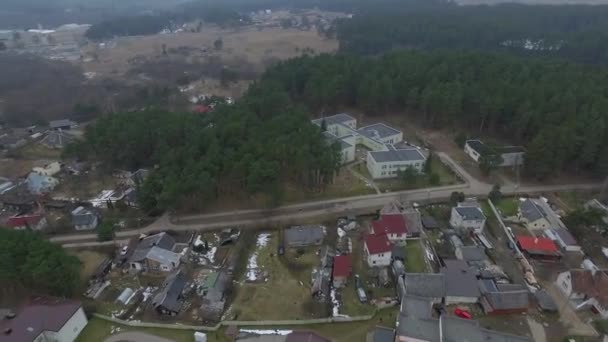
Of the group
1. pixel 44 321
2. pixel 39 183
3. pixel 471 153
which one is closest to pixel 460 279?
pixel 471 153

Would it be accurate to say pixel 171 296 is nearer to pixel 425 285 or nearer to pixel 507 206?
pixel 425 285

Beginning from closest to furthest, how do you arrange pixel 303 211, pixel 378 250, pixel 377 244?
pixel 378 250
pixel 377 244
pixel 303 211

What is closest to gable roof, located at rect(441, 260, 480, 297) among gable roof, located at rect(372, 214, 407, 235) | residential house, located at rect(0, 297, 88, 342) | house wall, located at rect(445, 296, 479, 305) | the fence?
house wall, located at rect(445, 296, 479, 305)

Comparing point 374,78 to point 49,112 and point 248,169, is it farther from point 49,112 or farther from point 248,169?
point 49,112

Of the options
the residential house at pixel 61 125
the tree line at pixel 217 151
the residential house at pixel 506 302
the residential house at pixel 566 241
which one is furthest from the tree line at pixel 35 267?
the residential house at pixel 61 125

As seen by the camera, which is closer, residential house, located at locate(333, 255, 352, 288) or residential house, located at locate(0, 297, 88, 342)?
residential house, located at locate(0, 297, 88, 342)

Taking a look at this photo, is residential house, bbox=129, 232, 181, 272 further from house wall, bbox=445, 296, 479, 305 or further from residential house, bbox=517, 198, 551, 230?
residential house, bbox=517, 198, 551, 230
